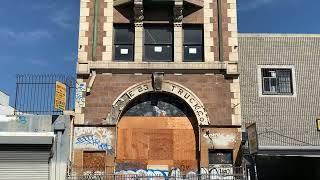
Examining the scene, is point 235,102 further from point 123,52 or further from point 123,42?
point 123,42

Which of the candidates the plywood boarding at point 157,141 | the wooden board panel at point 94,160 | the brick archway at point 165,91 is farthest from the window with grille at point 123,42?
the wooden board panel at point 94,160

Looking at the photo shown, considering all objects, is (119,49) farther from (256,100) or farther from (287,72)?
(287,72)

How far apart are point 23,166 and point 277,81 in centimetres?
1219

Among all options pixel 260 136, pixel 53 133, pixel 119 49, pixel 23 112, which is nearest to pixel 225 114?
pixel 260 136

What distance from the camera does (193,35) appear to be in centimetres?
2075

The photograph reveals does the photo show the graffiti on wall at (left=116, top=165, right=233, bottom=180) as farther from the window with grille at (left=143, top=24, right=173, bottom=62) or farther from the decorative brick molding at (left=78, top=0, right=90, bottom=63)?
the decorative brick molding at (left=78, top=0, right=90, bottom=63)

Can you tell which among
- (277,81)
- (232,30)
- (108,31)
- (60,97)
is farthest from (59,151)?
(277,81)

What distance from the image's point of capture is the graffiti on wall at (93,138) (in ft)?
62.8

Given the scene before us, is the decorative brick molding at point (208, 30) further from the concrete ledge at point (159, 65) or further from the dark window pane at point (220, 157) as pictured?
the dark window pane at point (220, 157)

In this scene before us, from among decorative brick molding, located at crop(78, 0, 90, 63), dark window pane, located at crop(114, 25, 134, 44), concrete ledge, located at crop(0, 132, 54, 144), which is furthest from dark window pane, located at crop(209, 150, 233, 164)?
decorative brick molding, located at crop(78, 0, 90, 63)

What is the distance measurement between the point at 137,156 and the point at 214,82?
455cm

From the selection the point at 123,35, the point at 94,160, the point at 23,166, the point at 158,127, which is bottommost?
the point at 23,166

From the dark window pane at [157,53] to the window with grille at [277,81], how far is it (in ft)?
16.2

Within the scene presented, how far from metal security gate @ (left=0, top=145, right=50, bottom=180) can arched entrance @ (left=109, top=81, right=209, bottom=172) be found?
3.00m
